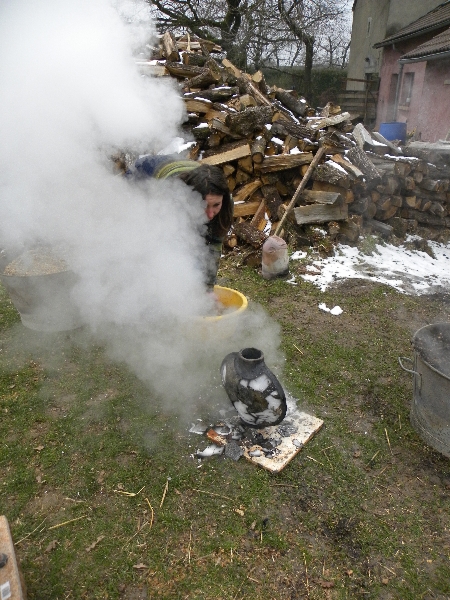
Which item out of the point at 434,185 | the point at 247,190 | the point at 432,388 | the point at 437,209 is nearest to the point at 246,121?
the point at 247,190

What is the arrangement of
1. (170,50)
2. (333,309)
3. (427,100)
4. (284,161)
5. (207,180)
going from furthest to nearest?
(427,100) < (170,50) < (284,161) < (333,309) < (207,180)

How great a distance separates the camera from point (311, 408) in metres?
2.95

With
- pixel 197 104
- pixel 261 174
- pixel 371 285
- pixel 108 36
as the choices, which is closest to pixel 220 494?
pixel 108 36

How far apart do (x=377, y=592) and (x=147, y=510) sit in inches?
46.6

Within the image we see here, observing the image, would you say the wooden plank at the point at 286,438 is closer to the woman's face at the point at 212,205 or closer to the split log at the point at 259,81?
the woman's face at the point at 212,205

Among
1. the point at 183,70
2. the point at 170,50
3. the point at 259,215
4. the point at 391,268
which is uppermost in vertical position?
the point at 170,50

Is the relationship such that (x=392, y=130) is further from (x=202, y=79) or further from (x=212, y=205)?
(x=212, y=205)

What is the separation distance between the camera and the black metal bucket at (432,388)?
7.92 ft

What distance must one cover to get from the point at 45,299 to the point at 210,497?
7.48ft

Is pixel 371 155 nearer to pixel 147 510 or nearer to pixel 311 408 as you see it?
pixel 311 408

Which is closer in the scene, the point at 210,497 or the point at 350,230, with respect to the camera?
the point at 210,497

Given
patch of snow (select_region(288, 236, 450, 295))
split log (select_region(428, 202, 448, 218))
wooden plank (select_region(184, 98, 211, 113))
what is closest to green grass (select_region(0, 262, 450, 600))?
patch of snow (select_region(288, 236, 450, 295))

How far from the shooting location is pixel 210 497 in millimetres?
2291

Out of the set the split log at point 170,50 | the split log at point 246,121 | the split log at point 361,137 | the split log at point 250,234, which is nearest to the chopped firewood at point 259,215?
the split log at point 250,234
